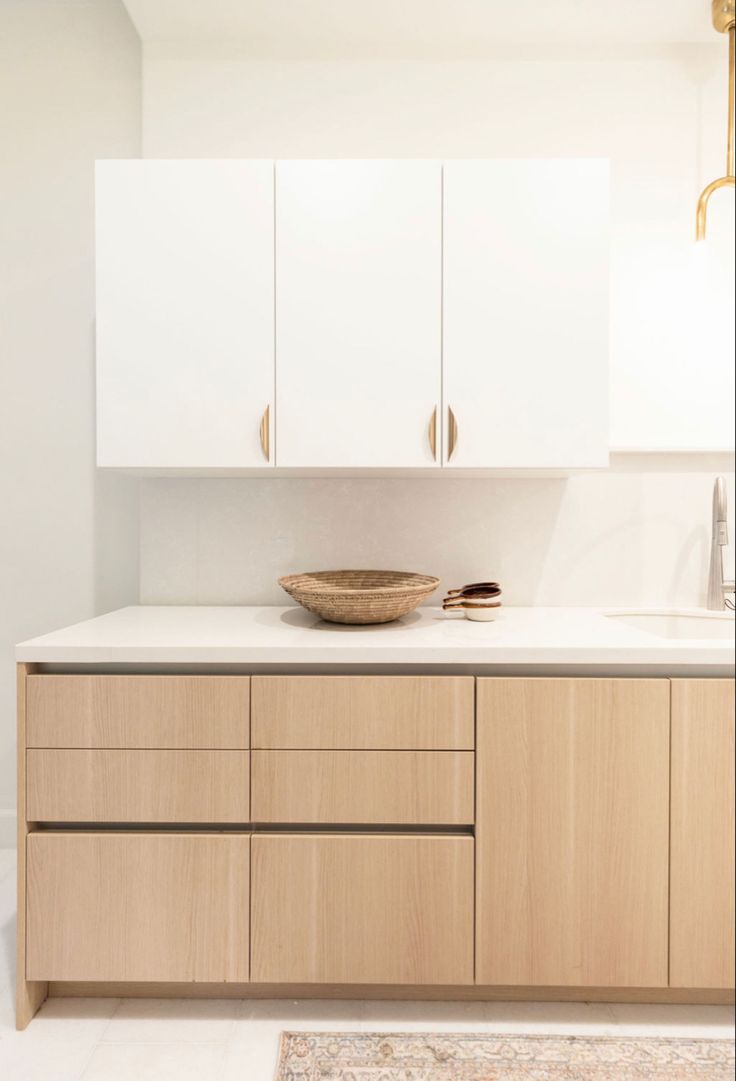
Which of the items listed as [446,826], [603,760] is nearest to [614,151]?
[603,760]

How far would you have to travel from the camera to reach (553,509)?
1973 mm

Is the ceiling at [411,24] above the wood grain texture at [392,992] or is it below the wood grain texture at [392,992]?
above

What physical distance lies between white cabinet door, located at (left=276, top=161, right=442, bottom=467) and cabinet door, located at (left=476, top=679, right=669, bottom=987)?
66 centimetres

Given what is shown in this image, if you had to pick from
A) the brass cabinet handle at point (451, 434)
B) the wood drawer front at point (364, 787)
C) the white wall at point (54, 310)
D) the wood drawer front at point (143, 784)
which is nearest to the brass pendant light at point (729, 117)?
the brass cabinet handle at point (451, 434)

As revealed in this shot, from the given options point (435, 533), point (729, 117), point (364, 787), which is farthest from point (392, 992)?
point (729, 117)

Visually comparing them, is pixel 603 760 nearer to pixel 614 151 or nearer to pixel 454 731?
pixel 454 731

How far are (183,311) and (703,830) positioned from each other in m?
1.57

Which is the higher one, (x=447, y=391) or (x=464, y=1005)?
(x=447, y=391)

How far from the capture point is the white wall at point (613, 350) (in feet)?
6.32

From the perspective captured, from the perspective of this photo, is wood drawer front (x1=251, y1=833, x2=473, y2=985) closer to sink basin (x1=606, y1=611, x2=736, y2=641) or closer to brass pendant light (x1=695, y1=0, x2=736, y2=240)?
sink basin (x1=606, y1=611, x2=736, y2=641)

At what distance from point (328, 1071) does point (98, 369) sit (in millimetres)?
1539

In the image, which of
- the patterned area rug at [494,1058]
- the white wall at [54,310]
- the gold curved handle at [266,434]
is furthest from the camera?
the white wall at [54,310]

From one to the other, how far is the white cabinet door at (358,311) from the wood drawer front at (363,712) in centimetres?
54

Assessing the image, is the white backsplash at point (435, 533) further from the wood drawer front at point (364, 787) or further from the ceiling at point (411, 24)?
the ceiling at point (411, 24)
